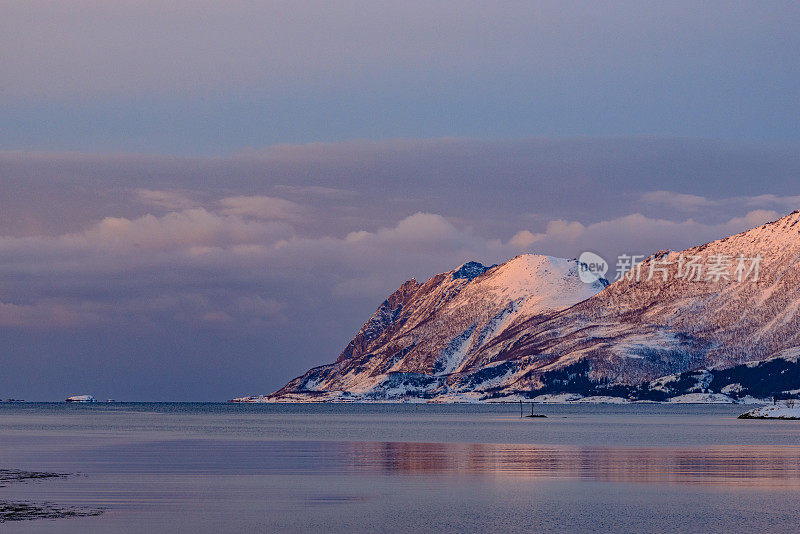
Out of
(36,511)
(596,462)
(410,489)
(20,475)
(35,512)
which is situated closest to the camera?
(35,512)

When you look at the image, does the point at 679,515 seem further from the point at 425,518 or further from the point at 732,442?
the point at 732,442

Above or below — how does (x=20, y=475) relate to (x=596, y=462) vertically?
above

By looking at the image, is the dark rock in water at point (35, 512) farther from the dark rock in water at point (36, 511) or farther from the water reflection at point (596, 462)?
the water reflection at point (596, 462)

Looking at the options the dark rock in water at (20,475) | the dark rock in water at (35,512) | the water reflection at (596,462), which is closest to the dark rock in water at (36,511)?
the dark rock in water at (35,512)

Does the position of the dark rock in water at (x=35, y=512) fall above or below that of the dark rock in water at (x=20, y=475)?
below

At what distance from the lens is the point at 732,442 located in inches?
7480

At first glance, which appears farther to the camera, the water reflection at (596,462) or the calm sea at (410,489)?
the water reflection at (596,462)

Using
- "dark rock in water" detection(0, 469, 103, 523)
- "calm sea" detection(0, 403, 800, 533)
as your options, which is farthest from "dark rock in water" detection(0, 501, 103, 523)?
"calm sea" detection(0, 403, 800, 533)

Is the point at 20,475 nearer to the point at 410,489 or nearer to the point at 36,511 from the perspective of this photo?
the point at 36,511

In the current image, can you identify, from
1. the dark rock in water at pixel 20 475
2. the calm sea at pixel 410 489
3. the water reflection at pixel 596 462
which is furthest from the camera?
the water reflection at pixel 596 462

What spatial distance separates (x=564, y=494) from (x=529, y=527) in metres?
20.3

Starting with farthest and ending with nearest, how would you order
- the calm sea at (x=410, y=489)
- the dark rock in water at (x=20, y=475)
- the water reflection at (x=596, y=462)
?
the water reflection at (x=596, y=462), the dark rock in water at (x=20, y=475), the calm sea at (x=410, y=489)

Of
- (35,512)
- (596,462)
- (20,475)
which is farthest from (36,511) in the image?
(596,462)

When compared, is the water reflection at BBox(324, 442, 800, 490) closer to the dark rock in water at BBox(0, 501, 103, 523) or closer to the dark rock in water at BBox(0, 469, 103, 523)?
the dark rock in water at BBox(0, 469, 103, 523)
